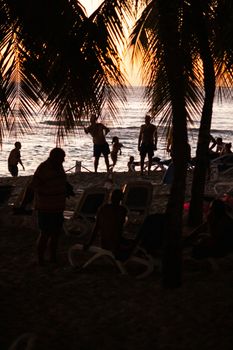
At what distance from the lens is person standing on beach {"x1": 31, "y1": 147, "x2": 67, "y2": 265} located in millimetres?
7742

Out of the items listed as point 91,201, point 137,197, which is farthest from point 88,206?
point 137,197

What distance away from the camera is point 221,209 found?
7449mm

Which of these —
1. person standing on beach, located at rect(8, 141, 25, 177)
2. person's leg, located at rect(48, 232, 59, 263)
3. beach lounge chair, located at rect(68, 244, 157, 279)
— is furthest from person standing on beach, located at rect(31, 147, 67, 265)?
person standing on beach, located at rect(8, 141, 25, 177)

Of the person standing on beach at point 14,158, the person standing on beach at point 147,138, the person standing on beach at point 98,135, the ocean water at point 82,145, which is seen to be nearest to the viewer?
the person standing on beach at point 147,138

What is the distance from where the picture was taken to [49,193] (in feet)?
25.6

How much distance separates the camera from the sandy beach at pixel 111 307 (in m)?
5.40

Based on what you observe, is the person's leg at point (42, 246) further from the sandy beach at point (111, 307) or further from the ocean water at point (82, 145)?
the ocean water at point (82, 145)

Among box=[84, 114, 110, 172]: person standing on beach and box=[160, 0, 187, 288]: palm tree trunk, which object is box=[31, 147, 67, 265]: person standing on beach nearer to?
box=[160, 0, 187, 288]: palm tree trunk

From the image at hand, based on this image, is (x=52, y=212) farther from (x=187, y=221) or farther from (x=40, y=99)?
(x=187, y=221)

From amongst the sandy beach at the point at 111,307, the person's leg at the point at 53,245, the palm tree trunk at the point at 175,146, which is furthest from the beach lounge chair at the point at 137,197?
the palm tree trunk at the point at 175,146

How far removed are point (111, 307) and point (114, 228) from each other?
1.40 metres

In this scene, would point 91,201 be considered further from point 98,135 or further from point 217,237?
point 98,135

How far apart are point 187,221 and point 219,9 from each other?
141 inches

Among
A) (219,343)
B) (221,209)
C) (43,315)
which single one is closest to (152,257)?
(221,209)
